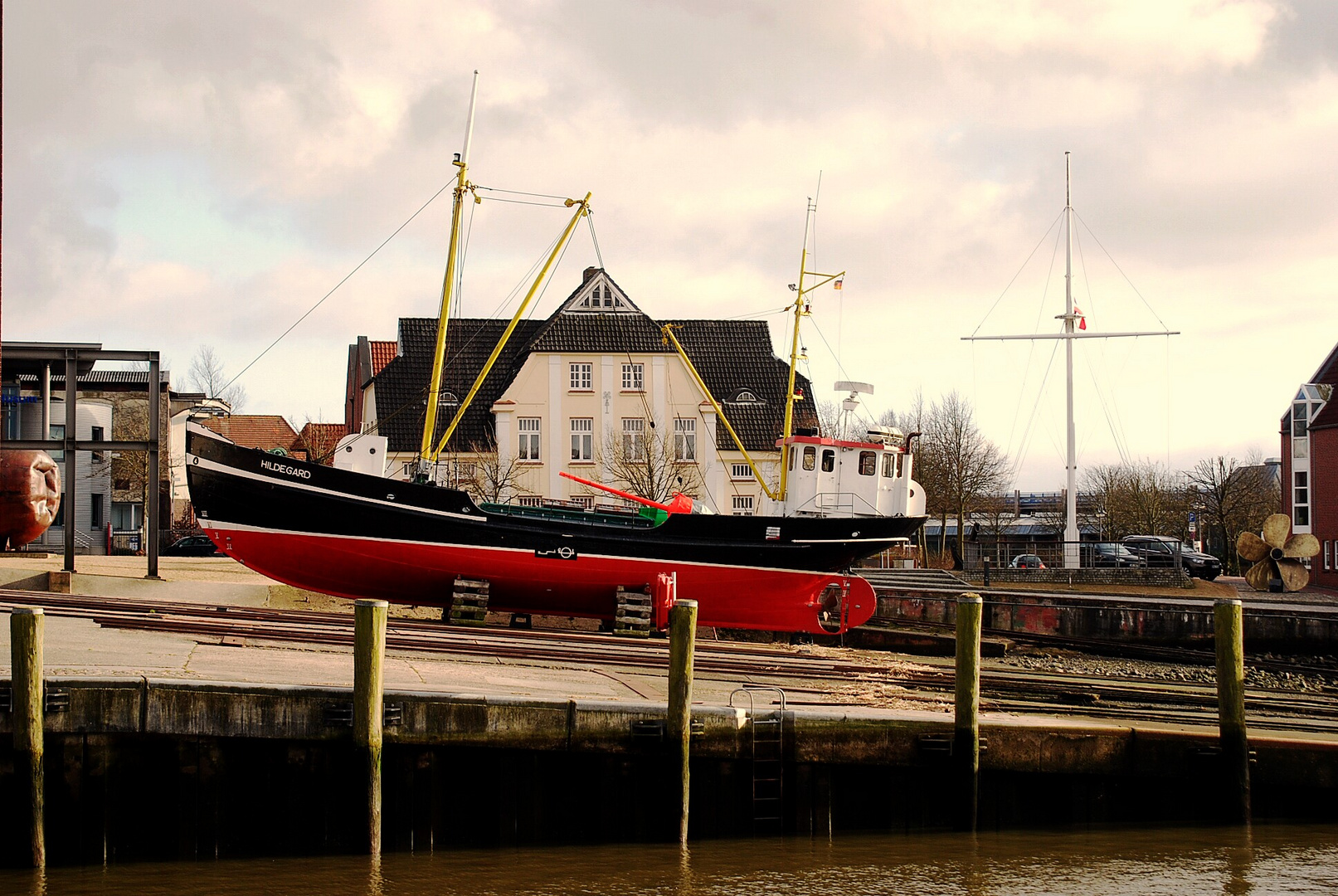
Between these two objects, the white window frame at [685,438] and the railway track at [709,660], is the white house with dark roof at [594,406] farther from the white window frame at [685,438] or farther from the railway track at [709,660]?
the railway track at [709,660]

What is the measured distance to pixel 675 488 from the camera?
140 ft

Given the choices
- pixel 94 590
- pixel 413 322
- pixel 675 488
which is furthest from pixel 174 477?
pixel 94 590

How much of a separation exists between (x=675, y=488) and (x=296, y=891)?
33711mm

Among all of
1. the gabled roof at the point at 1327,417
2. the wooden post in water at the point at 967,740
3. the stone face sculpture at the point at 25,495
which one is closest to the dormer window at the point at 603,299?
the stone face sculpture at the point at 25,495

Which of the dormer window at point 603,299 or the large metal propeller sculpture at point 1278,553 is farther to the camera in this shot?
the dormer window at point 603,299

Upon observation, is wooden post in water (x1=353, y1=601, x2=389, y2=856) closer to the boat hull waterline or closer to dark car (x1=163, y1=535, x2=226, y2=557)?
the boat hull waterline

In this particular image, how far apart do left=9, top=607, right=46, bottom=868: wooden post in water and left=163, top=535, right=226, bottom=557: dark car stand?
35.5 metres

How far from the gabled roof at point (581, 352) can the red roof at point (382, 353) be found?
21.1 feet

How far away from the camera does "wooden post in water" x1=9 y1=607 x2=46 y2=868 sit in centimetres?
900

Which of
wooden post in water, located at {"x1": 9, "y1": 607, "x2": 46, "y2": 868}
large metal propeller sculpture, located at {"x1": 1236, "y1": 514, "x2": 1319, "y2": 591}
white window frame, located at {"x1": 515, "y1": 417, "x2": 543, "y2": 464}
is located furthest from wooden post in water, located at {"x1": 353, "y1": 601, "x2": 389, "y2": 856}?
white window frame, located at {"x1": 515, "y1": 417, "x2": 543, "y2": 464}

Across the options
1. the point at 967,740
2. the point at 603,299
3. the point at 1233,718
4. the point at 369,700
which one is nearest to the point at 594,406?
the point at 603,299

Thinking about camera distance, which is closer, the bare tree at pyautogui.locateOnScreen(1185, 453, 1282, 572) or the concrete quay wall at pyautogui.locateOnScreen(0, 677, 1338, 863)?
the concrete quay wall at pyautogui.locateOnScreen(0, 677, 1338, 863)

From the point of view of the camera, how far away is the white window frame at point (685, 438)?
44531 mm

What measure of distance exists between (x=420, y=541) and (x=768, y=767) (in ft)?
37.0
